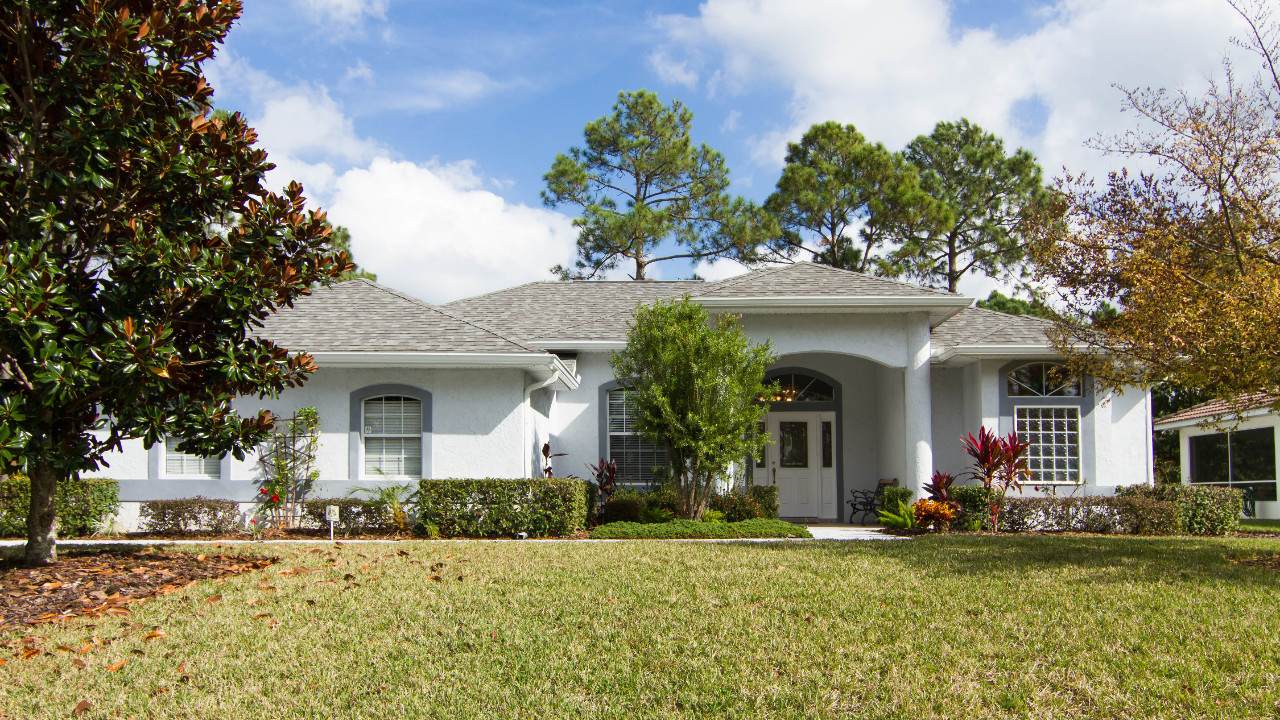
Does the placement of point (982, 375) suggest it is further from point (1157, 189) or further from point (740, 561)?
point (740, 561)

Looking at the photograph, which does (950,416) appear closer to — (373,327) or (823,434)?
(823,434)

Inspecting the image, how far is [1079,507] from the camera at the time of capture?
14.8 metres

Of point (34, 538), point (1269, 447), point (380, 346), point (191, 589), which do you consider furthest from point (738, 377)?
point (1269, 447)

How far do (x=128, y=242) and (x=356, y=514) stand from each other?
662 cm

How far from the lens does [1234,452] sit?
24125mm

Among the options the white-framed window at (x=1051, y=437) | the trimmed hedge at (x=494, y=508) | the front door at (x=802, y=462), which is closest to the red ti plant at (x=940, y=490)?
the white-framed window at (x=1051, y=437)

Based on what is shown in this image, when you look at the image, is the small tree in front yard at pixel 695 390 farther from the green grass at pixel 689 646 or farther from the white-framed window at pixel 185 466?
the white-framed window at pixel 185 466

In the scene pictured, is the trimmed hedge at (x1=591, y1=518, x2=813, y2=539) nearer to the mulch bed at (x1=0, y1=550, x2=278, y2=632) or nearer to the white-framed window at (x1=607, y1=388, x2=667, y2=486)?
the white-framed window at (x1=607, y1=388, x2=667, y2=486)

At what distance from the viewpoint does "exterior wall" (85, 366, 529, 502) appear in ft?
47.5

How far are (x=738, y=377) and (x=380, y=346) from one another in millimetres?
5854

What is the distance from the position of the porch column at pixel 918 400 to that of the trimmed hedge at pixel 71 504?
1338cm

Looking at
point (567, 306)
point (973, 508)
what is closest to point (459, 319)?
point (567, 306)

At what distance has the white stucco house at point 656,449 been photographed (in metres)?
14.5

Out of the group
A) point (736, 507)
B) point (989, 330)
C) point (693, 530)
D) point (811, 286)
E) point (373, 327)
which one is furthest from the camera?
point (989, 330)
